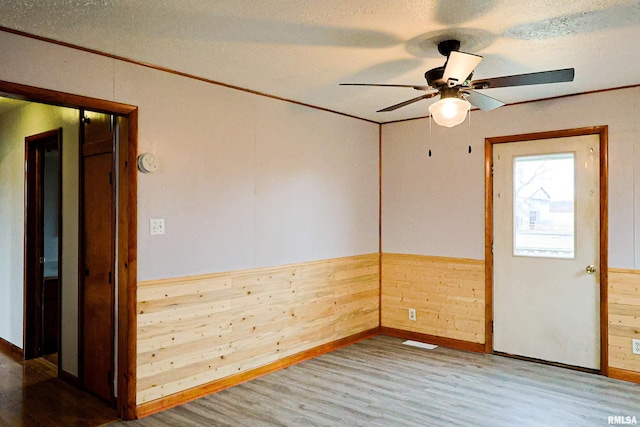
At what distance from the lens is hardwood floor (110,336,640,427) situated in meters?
3.15

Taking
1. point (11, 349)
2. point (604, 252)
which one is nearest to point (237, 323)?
point (11, 349)

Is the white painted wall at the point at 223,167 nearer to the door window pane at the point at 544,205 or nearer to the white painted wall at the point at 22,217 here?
the white painted wall at the point at 22,217

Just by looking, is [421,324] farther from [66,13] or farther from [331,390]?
[66,13]

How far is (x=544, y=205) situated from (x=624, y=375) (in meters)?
1.55

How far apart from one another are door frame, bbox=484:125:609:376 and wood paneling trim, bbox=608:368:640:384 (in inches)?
1.9

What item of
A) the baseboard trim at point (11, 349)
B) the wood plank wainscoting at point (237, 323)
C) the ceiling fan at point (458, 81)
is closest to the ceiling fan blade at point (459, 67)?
the ceiling fan at point (458, 81)

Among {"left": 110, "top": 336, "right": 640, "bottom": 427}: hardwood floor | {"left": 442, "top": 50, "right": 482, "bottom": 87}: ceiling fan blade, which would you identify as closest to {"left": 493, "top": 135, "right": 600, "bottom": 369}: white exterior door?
{"left": 110, "top": 336, "right": 640, "bottom": 427}: hardwood floor

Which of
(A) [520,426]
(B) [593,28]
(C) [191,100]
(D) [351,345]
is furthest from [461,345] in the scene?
(C) [191,100]

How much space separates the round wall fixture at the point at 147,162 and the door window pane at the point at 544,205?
10.7 feet

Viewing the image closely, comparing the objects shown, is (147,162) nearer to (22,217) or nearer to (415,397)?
(22,217)

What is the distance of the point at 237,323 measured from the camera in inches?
151

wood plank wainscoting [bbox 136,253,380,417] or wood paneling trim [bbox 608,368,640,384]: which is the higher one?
wood plank wainscoting [bbox 136,253,380,417]

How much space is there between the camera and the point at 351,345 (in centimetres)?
490

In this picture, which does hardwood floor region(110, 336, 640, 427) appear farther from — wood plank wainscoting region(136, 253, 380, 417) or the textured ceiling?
the textured ceiling
